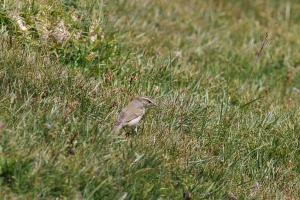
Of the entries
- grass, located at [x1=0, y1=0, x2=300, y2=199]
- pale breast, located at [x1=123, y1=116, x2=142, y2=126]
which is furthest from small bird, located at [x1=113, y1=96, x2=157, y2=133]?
grass, located at [x1=0, y1=0, x2=300, y2=199]

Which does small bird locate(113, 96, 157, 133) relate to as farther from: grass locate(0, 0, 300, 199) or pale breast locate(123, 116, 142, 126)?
grass locate(0, 0, 300, 199)

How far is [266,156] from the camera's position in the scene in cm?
720

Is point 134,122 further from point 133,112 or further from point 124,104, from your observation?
point 124,104

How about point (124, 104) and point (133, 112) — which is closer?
point (133, 112)

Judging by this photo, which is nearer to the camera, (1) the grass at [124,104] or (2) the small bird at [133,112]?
(1) the grass at [124,104]

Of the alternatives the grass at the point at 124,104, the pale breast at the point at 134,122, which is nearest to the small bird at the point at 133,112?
the pale breast at the point at 134,122

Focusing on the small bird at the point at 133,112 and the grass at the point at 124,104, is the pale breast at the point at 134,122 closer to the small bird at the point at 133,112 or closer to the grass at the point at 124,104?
A: the small bird at the point at 133,112

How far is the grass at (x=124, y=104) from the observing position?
219 inches

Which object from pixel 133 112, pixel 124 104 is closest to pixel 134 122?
pixel 133 112

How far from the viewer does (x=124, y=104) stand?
23.6 feet

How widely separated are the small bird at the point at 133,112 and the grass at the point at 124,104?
5.0 inches

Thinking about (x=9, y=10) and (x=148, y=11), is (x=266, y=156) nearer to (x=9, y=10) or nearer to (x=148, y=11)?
(x=9, y=10)

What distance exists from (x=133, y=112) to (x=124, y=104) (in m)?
0.65

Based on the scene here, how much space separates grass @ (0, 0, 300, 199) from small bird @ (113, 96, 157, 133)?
5.0 inches
